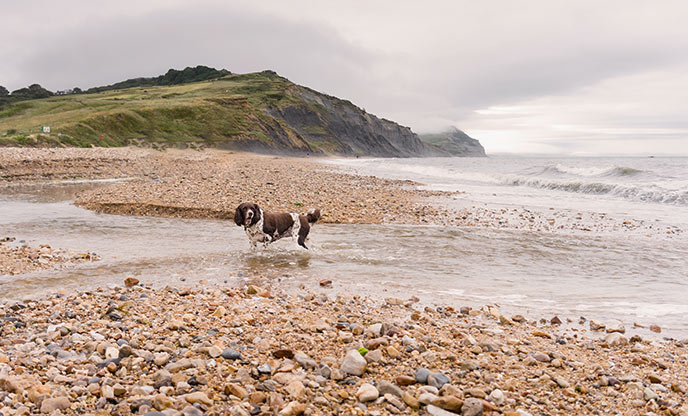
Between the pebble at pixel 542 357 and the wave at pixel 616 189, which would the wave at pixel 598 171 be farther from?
the pebble at pixel 542 357

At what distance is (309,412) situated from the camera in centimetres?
319

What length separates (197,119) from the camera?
68188 millimetres

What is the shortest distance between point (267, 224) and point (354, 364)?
6.56 meters

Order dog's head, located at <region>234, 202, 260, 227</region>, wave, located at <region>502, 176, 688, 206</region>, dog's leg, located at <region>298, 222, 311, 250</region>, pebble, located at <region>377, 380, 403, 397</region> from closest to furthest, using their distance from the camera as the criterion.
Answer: pebble, located at <region>377, 380, 403, 397</region> < dog's head, located at <region>234, 202, 260, 227</region> < dog's leg, located at <region>298, 222, 311, 250</region> < wave, located at <region>502, 176, 688, 206</region>

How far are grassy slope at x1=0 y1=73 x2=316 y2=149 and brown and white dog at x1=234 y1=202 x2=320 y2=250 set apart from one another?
113 feet

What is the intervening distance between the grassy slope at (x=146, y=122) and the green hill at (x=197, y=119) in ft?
0.42

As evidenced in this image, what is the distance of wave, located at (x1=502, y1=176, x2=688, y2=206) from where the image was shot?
2100 cm

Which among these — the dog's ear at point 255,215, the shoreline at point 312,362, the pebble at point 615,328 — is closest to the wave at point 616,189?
the pebble at point 615,328

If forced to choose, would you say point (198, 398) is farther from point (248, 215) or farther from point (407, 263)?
point (248, 215)

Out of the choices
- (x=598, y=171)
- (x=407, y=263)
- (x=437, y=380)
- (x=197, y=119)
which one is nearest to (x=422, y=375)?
(x=437, y=380)

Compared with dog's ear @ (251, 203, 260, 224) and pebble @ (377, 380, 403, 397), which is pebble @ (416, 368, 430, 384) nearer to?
pebble @ (377, 380, 403, 397)

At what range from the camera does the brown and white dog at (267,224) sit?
388 inches

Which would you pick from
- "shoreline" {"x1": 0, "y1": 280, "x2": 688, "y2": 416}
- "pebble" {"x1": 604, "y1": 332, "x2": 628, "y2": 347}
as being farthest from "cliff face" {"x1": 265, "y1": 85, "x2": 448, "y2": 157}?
"pebble" {"x1": 604, "y1": 332, "x2": 628, "y2": 347}

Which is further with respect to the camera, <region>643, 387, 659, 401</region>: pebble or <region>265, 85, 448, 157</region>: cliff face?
<region>265, 85, 448, 157</region>: cliff face
